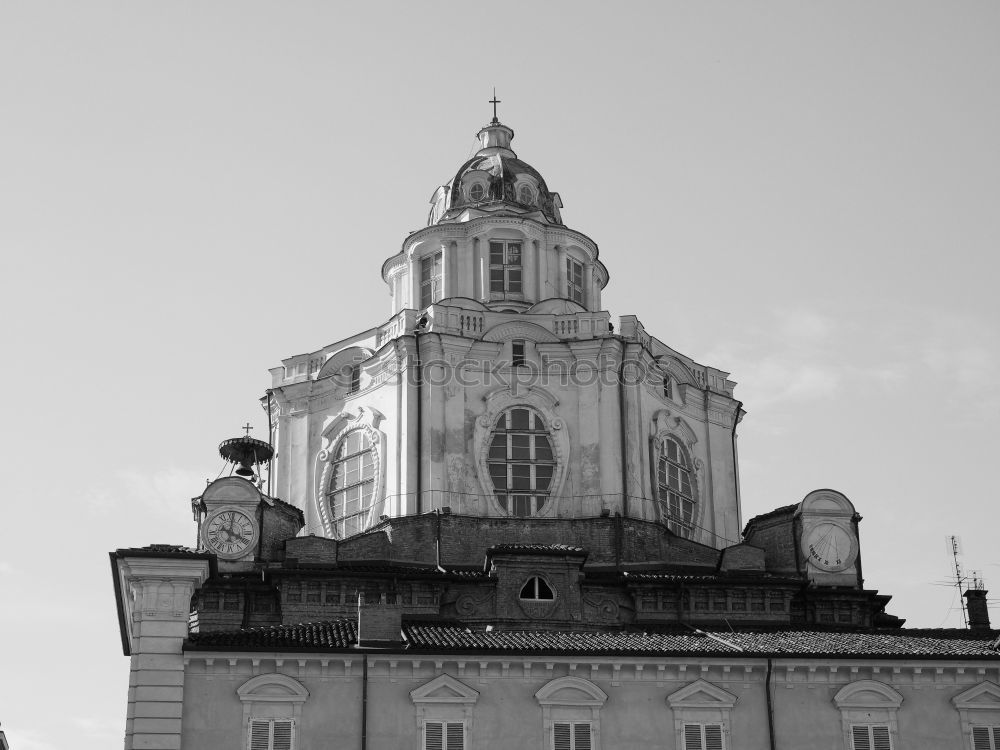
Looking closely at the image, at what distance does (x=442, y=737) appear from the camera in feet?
167

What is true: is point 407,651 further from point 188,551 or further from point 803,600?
point 803,600

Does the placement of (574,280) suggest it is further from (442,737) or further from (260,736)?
(260,736)

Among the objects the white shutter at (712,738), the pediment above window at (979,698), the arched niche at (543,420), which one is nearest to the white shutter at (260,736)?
the white shutter at (712,738)

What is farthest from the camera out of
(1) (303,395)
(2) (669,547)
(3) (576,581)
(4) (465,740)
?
(1) (303,395)

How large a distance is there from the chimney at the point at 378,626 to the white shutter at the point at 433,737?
2467mm

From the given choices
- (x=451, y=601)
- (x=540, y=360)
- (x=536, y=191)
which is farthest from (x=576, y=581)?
(x=536, y=191)

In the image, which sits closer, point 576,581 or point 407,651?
point 407,651

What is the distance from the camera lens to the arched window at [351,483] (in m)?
72.4

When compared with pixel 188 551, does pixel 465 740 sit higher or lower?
lower

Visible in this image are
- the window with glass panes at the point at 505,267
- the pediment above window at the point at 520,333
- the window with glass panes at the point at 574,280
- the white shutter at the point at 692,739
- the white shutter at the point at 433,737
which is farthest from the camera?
the window with glass panes at the point at 574,280

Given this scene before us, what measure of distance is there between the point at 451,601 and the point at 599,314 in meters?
16.1

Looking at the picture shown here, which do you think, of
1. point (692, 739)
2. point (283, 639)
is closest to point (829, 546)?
point (692, 739)

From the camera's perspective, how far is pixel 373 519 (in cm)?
7119

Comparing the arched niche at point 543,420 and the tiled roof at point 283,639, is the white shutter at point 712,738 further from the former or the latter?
the arched niche at point 543,420
